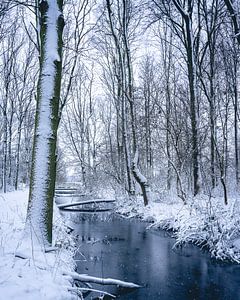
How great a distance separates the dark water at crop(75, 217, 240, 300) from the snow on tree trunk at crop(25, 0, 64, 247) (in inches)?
42.6

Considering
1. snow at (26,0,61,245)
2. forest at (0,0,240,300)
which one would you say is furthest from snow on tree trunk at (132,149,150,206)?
snow at (26,0,61,245)

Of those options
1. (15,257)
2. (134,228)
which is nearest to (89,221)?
(134,228)

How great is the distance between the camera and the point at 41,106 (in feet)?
16.6

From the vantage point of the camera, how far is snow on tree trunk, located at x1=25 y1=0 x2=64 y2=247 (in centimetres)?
480

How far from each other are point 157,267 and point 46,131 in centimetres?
394

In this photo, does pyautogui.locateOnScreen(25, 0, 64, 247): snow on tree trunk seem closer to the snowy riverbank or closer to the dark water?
the dark water

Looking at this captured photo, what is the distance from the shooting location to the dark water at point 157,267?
4668 millimetres

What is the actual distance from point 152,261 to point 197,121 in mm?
7006

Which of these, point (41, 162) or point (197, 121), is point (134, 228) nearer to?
point (197, 121)

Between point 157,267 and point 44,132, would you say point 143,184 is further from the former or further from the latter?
point 44,132

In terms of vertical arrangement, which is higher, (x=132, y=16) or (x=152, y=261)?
(x=132, y=16)

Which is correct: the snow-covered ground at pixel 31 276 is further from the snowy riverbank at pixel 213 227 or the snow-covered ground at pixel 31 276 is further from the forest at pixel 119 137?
the snowy riverbank at pixel 213 227

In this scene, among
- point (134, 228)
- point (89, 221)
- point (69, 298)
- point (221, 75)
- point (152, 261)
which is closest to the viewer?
point (69, 298)

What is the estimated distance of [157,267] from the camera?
598 cm
